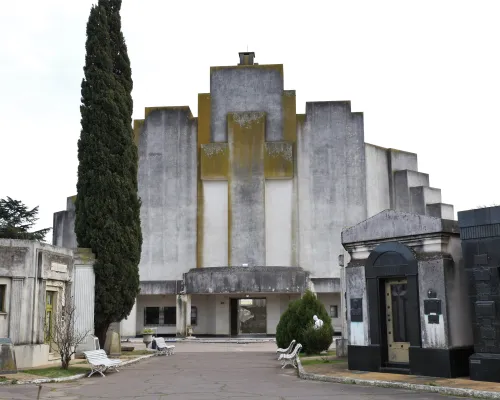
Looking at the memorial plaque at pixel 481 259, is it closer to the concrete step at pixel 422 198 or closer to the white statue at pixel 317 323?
the white statue at pixel 317 323

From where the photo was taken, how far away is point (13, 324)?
21.4 m

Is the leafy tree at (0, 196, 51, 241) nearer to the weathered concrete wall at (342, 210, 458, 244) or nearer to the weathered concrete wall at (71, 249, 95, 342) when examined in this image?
the weathered concrete wall at (71, 249, 95, 342)

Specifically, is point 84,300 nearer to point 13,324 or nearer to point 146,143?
point 13,324

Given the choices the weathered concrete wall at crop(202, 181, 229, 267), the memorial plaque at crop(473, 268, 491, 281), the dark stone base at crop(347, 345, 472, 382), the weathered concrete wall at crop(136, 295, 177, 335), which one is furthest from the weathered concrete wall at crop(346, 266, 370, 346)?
the weathered concrete wall at crop(136, 295, 177, 335)

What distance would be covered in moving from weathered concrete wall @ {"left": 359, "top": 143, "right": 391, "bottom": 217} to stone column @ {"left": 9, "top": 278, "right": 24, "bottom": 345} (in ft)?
99.2

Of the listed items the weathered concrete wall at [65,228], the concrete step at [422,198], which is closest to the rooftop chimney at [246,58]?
the concrete step at [422,198]

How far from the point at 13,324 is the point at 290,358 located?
9.67m

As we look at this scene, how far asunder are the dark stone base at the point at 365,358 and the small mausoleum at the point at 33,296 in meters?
10.8

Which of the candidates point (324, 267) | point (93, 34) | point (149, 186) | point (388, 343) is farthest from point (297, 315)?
point (149, 186)

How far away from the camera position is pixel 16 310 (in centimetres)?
2150

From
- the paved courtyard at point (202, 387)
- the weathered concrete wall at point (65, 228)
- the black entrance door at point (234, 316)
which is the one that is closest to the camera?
the paved courtyard at point (202, 387)

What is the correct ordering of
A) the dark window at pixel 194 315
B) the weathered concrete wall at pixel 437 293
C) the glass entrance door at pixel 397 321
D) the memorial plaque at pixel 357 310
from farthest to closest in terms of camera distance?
the dark window at pixel 194 315 < the memorial plaque at pixel 357 310 < the glass entrance door at pixel 397 321 < the weathered concrete wall at pixel 437 293

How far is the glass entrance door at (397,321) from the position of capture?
1767 centimetres

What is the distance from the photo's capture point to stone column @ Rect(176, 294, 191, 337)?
42594 millimetres
